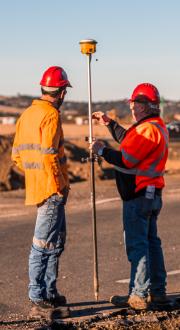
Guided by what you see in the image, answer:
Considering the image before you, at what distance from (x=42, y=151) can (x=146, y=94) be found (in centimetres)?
107

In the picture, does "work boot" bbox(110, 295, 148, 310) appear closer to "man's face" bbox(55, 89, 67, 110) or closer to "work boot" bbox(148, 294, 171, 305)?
"work boot" bbox(148, 294, 171, 305)

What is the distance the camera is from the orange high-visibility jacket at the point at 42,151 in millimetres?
7859

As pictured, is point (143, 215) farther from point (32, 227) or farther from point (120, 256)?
point (32, 227)

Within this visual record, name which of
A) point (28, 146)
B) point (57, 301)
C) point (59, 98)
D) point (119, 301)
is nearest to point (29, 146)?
point (28, 146)

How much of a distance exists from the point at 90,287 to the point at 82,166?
12.6 m

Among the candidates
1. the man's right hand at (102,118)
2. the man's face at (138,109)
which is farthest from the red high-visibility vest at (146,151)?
the man's right hand at (102,118)

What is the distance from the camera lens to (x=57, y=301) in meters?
8.31

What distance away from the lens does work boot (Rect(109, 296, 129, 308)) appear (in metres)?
8.29

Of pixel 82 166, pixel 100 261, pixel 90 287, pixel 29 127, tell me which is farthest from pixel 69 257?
pixel 82 166

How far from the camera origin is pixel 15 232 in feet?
44.2

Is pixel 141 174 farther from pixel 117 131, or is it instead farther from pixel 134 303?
pixel 134 303

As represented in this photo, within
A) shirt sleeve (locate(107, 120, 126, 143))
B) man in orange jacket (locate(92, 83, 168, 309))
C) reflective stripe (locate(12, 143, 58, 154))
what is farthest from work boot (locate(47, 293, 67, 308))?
shirt sleeve (locate(107, 120, 126, 143))

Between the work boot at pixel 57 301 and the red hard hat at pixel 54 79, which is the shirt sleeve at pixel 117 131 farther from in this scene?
the work boot at pixel 57 301

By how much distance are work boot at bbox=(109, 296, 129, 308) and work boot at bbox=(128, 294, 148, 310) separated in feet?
0.62
